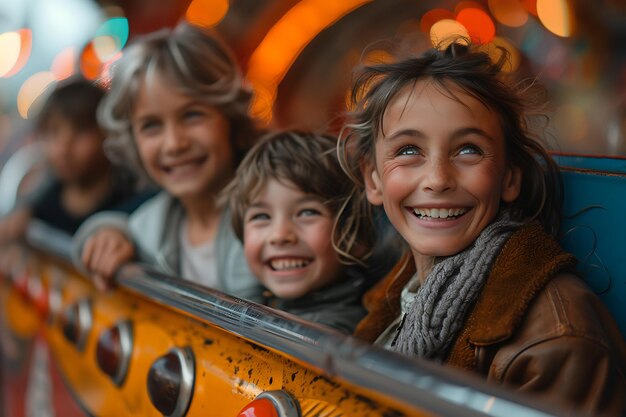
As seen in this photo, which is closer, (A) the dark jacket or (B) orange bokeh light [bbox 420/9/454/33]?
(A) the dark jacket

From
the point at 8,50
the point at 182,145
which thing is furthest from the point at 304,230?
the point at 8,50

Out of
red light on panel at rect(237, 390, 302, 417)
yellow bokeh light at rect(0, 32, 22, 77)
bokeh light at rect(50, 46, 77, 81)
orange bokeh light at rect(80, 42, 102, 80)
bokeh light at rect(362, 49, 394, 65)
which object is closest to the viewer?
red light on panel at rect(237, 390, 302, 417)

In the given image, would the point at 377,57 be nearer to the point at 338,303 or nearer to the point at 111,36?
the point at 338,303

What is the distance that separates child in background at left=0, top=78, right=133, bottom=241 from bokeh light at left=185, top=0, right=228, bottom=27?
989 millimetres

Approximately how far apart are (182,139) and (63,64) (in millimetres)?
2662

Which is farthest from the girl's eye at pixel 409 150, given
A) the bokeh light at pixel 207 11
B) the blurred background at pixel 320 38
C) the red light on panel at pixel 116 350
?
the bokeh light at pixel 207 11

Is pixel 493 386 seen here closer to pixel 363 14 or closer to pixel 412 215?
pixel 412 215

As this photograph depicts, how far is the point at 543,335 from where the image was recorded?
28.4 inches

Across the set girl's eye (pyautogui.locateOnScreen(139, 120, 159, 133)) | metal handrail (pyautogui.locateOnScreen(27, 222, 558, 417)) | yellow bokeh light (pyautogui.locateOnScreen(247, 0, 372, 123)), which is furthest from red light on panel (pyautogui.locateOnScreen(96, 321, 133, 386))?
yellow bokeh light (pyautogui.locateOnScreen(247, 0, 372, 123))

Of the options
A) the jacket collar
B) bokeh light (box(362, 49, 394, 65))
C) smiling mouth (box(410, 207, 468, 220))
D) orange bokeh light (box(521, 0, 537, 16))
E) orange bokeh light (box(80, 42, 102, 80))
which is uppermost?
orange bokeh light (box(521, 0, 537, 16))

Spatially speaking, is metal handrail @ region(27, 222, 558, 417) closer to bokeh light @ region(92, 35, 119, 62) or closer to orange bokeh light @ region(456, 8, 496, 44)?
orange bokeh light @ region(456, 8, 496, 44)

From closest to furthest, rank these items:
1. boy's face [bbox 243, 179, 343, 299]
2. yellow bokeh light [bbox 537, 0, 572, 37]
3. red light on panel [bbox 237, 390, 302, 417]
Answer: red light on panel [bbox 237, 390, 302, 417] → boy's face [bbox 243, 179, 343, 299] → yellow bokeh light [bbox 537, 0, 572, 37]

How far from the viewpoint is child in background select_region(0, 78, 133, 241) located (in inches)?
82.7

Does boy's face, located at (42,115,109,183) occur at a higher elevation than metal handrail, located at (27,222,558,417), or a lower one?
higher
